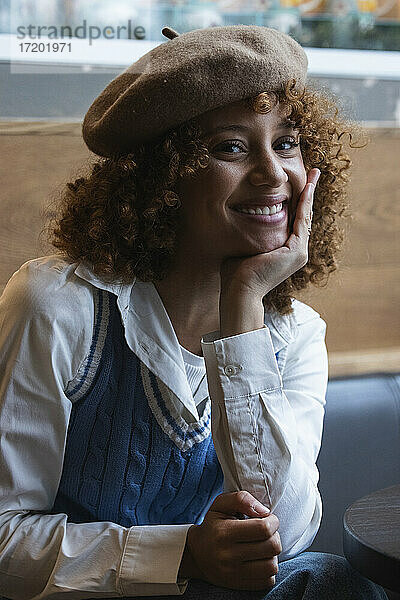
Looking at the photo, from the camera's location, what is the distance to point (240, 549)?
0.97 metres

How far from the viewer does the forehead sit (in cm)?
107

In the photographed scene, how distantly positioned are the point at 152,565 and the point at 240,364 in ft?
0.86

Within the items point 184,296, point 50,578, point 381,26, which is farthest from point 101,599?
point 381,26

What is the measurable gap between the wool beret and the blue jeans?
564mm

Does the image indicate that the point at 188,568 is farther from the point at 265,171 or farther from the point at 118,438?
the point at 265,171

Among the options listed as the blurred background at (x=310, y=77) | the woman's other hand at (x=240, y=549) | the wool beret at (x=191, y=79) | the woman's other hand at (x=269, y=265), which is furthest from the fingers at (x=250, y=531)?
the blurred background at (x=310, y=77)

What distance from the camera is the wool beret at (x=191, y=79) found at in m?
1.02

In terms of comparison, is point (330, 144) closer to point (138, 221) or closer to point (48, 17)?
point (138, 221)

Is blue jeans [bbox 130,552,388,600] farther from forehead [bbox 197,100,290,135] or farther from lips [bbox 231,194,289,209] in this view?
forehead [bbox 197,100,290,135]

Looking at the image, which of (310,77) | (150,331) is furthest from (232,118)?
(310,77)

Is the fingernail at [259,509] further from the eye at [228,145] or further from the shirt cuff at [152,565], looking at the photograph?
the eye at [228,145]

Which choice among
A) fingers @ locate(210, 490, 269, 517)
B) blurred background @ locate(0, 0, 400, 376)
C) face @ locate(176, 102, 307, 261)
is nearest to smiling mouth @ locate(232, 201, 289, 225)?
face @ locate(176, 102, 307, 261)

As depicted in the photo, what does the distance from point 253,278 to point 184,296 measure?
12 centimetres

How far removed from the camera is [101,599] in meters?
1.03
